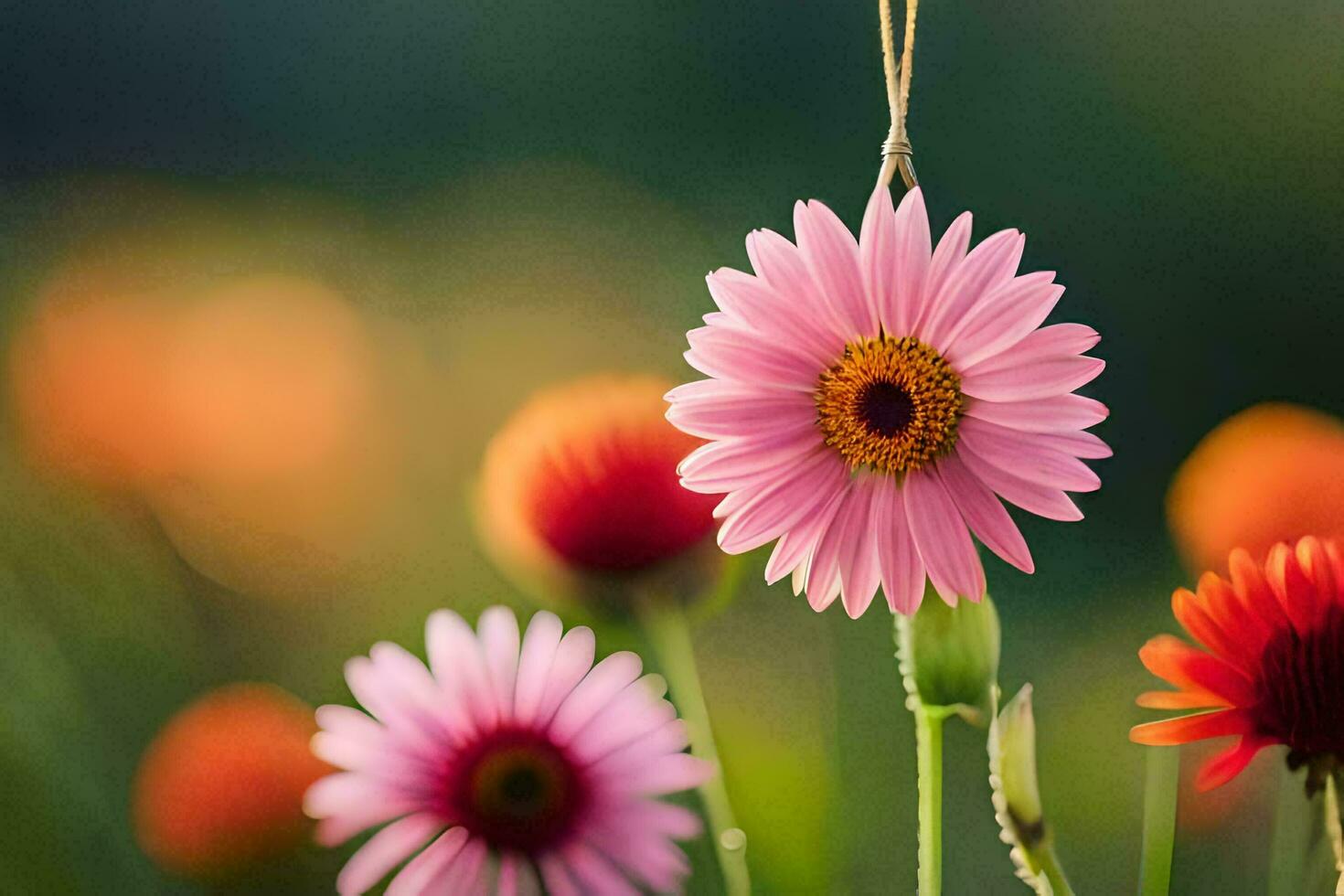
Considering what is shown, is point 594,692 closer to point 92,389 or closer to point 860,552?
point 860,552

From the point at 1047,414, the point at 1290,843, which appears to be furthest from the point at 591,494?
the point at 1290,843

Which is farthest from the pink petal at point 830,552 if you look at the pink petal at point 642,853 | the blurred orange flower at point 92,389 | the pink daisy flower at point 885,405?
the blurred orange flower at point 92,389

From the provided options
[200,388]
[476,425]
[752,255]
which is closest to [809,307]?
[752,255]

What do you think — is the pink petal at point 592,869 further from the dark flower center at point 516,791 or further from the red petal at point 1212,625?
the red petal at point 1212,625

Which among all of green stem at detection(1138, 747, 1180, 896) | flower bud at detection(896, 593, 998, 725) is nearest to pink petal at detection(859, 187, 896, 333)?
flower bud at detection(896, 593, 998, 725)

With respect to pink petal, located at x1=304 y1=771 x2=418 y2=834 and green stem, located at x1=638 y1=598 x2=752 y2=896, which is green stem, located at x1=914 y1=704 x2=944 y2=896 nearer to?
green stem, located at x1=638 y1=598 x2=752 y2=896

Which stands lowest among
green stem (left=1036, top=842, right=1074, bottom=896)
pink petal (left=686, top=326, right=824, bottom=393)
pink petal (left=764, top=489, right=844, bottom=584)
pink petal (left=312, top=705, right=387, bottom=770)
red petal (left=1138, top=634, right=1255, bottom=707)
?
green stem (left=1036, top=842, right=1074, bottom=896)

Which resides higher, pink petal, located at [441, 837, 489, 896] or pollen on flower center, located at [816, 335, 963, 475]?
pollen on flower center, located at [816, 335, 963, 475]
